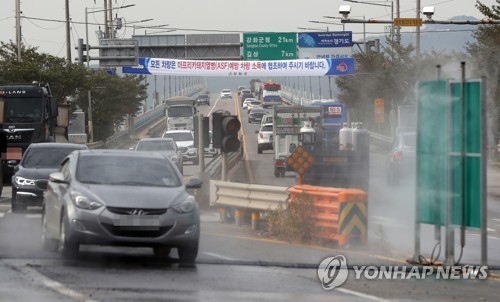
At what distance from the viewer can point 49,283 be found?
12750 millimetres

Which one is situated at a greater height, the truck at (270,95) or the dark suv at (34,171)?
the truck at (270,95)

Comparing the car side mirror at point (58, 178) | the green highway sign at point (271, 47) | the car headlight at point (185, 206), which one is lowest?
the car headlight at point (185, 206)

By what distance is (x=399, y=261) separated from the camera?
16.5 m

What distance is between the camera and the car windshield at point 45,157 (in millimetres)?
26406

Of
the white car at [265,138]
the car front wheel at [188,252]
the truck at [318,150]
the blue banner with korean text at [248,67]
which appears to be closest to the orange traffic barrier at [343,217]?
the car front wheel at [188,252]

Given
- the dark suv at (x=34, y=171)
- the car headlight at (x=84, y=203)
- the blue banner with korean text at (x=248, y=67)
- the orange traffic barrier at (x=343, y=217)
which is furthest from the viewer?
the blue banner with korean text at (x=248, y=67)

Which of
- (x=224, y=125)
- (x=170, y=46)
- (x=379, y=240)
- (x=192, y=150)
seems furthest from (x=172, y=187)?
(x=170, y=46)

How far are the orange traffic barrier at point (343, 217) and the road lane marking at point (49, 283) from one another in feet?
19.8

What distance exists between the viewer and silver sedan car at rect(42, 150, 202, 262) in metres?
14.5

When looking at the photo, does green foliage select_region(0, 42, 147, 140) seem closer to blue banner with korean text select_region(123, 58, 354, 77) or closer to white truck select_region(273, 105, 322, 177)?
blue banner with korean text select_region(123, 58, 354, 77)

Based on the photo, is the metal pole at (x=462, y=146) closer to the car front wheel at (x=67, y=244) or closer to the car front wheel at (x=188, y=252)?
the car front wheel at (x=188, y=252)

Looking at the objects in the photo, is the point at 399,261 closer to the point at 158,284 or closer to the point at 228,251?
the point at 228,251

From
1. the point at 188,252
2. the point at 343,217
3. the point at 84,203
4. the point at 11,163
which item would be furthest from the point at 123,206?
the point at 11,163

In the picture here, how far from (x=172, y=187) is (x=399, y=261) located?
340 centimetres
